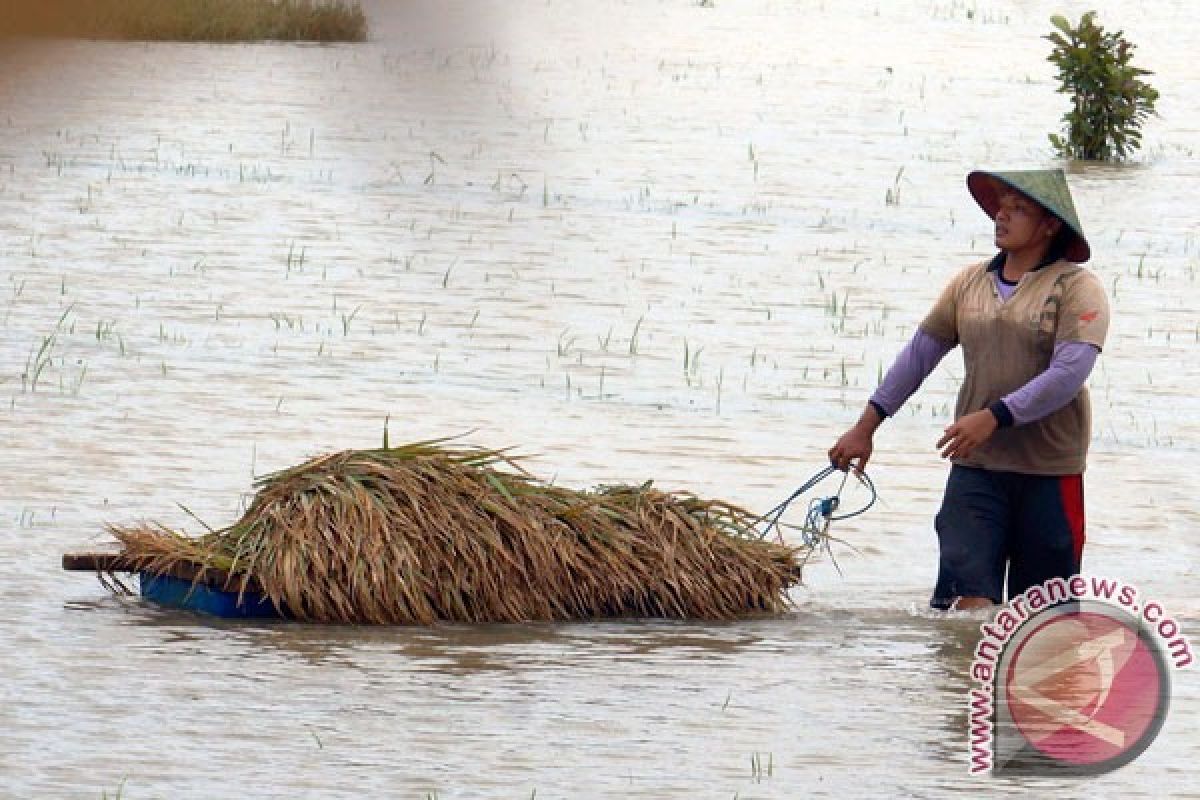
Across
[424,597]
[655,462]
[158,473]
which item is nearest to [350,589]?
[424,597]

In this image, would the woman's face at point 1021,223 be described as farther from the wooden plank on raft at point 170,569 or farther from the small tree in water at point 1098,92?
the small tree in water at point 1098,92

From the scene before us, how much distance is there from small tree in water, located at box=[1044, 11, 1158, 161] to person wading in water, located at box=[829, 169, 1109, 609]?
50.6ft

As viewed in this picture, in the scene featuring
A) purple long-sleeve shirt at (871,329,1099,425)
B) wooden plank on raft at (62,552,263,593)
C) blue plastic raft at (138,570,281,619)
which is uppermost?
purple long-sleeve shirt at (871,329,1099,425)

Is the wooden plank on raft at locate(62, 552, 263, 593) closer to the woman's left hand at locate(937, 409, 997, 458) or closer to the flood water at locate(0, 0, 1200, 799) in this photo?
the flood water at locate(0, 0, 1200, 799)

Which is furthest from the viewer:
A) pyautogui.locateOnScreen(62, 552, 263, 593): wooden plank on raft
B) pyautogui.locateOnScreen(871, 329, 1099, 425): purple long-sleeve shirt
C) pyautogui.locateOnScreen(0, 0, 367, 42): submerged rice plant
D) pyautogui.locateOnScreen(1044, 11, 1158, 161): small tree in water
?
pyautogui.locateOnScreen(1044, 11, 1158, 161): small tree in water

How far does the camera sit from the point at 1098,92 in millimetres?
21641

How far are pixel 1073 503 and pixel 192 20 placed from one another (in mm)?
4552

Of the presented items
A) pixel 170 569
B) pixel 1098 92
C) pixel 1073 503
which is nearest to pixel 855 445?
pixel 1073 503

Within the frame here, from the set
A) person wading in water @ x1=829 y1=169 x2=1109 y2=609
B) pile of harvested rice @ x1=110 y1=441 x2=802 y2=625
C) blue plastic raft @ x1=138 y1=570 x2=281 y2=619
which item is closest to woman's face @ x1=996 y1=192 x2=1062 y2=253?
person wading in water @ x1=829 y1=169 x2=1109 y2=609

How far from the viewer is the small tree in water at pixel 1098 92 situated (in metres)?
21.0

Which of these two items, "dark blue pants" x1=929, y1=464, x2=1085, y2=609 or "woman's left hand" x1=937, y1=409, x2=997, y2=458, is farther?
"dark blue pants" x1=929, y1=464, x2=1085, y2=609

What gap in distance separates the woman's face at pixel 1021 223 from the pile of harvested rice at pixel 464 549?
122cm

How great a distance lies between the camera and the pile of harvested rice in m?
6.09

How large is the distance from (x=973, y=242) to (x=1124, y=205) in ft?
9.20
